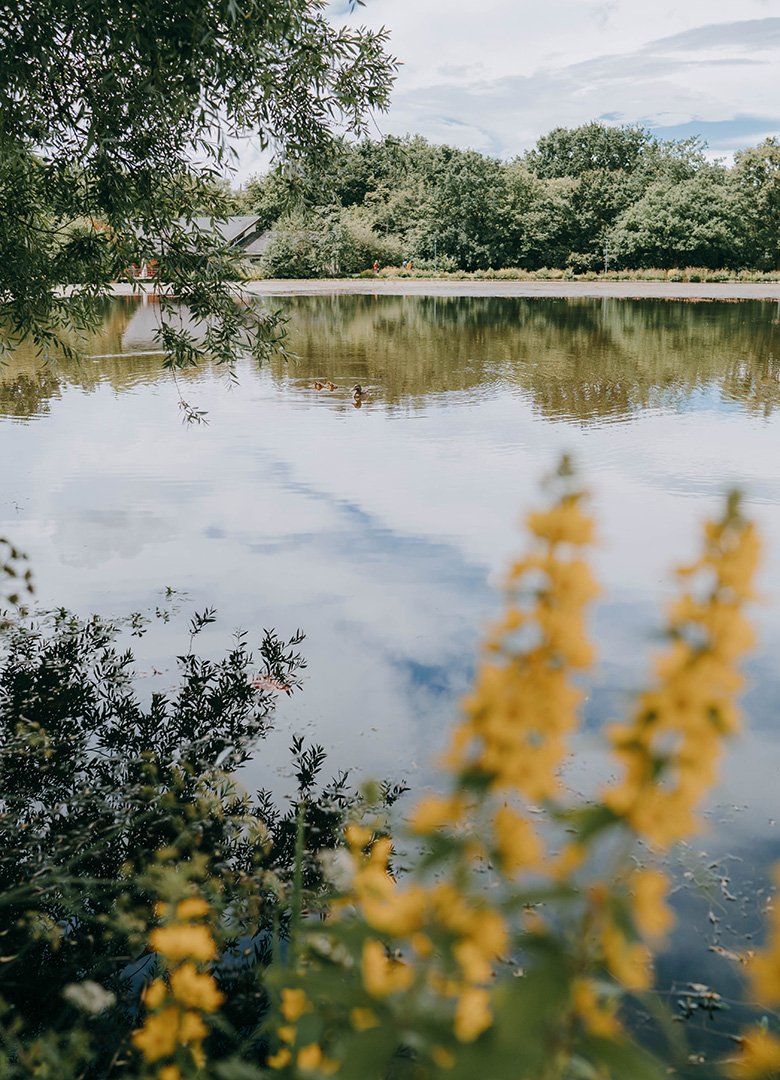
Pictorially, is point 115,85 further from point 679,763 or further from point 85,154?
point 679,763

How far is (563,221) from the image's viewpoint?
238 feet

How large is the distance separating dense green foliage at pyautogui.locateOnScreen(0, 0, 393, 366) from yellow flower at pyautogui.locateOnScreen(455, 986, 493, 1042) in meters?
6.87

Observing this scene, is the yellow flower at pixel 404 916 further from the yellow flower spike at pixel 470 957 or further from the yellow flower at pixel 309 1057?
the yellow flower at pixel 309 1057

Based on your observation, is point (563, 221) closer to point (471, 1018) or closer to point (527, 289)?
point (527, 289)

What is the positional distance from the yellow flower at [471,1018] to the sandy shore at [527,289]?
183 ft

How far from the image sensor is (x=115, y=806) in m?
5.90

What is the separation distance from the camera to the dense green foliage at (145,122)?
6781mm

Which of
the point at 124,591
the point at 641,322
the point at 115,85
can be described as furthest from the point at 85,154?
the point at 641,322

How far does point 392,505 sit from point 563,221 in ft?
218

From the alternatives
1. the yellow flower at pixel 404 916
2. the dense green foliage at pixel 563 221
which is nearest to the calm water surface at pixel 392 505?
the yellow flower at pixel 404 916

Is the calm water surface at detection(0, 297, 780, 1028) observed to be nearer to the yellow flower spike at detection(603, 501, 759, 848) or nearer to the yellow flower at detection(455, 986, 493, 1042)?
the yellow flower spike at detection(603, 501, 759, 848)

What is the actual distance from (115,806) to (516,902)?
16.9 ft

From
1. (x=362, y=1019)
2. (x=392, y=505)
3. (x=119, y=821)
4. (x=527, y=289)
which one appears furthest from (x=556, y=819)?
(x=527, y=289)

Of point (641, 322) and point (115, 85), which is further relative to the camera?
point (641, 322)
